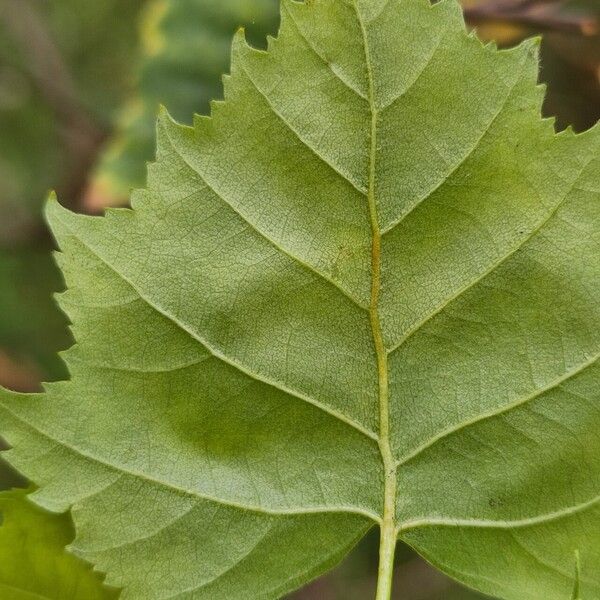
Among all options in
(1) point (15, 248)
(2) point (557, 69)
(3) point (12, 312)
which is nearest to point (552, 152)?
(2) point (557, 69)

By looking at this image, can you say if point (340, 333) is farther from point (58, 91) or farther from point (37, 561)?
point (58, 91)

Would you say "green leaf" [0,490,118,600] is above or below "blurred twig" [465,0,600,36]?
below

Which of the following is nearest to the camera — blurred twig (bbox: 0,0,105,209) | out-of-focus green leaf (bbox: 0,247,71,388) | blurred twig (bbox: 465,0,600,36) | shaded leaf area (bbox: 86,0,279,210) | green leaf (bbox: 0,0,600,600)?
green leaf (bbox: 0,0,600,600)

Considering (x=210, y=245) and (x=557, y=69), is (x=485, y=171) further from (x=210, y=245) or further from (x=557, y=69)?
(x=557, y=69)

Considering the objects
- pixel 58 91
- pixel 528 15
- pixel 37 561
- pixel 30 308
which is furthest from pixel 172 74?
pixel 30 308

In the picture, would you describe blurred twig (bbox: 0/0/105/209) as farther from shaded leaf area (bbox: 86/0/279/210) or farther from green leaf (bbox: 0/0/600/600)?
green leaf (bbox: 0/0/600/600)

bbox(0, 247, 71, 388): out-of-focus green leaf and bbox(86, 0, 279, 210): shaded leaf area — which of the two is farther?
bbox(0, 247, 71, 388): out-of-focus green leaf

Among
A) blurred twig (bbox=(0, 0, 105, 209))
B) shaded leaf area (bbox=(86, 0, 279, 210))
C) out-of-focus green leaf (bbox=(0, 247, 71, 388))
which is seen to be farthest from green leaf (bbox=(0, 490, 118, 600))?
out-of-focus green leaf (bbox=(0, 247, 71, 388))
